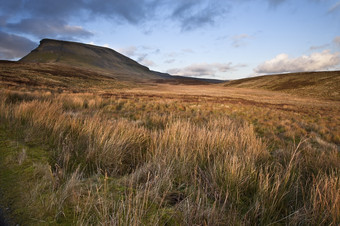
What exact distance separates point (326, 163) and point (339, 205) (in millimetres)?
1798

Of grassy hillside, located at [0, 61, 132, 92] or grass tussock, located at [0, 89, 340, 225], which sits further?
grassy hillside, located at [0, 61, 132, 92]

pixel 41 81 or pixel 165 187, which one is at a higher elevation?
pixel 41 81

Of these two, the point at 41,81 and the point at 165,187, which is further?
the point at 41,81

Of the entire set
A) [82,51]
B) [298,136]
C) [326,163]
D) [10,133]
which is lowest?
[298,136]

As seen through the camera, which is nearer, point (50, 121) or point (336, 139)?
point (50, 121)

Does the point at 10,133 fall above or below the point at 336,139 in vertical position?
above

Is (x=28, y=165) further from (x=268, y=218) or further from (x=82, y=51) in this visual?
(x=82, y=51)

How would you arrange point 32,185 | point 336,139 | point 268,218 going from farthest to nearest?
point 336,139
point 32,185
point 268,218

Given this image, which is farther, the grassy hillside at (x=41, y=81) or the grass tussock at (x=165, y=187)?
the grassy hillside at (x=41, y=81)

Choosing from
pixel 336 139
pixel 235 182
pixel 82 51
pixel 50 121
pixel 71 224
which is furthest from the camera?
pixel 82 51

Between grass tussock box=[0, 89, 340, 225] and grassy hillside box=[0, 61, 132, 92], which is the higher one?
grassy hillside box=[0, 61, 132, 92]

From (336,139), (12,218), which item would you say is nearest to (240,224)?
(12,218)

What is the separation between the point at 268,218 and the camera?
1.61m

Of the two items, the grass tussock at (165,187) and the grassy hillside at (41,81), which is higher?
the grassy hillside at (41,81)
